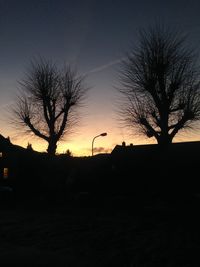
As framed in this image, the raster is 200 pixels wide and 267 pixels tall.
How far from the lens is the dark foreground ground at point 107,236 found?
9.95 m

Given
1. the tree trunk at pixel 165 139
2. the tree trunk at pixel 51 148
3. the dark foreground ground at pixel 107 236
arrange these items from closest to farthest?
the dark foreground ground at pixel 107 236 < the tree trunk at pixel 165 139 < the tree trunk at pixel 51 148

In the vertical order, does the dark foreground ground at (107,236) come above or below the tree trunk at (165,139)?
below

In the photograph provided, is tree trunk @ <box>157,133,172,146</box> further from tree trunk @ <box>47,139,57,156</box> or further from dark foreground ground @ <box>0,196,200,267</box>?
tree trunk @ <box>47,139,57,156</box>

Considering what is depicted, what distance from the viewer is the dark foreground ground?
9945 mm

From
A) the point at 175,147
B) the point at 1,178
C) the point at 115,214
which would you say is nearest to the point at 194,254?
the point at 115,214

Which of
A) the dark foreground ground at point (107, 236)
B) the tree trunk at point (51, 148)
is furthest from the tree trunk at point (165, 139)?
the tree trunk at point (51, 148)

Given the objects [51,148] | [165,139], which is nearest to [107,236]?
[165,139]

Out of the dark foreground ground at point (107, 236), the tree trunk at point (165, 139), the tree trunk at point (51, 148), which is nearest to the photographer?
the dark foreground ground at point (107, 236)

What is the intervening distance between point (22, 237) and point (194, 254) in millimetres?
6548

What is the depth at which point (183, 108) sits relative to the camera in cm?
2581

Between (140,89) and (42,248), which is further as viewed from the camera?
(140,89)

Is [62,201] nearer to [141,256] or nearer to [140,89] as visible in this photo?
[140,89]

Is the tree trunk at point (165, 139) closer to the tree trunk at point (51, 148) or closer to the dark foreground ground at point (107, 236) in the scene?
the dark foreground ground at point (107, 236)

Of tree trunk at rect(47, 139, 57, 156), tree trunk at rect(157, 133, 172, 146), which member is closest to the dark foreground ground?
tree trunk at rect(157, 133, 172, 146)
